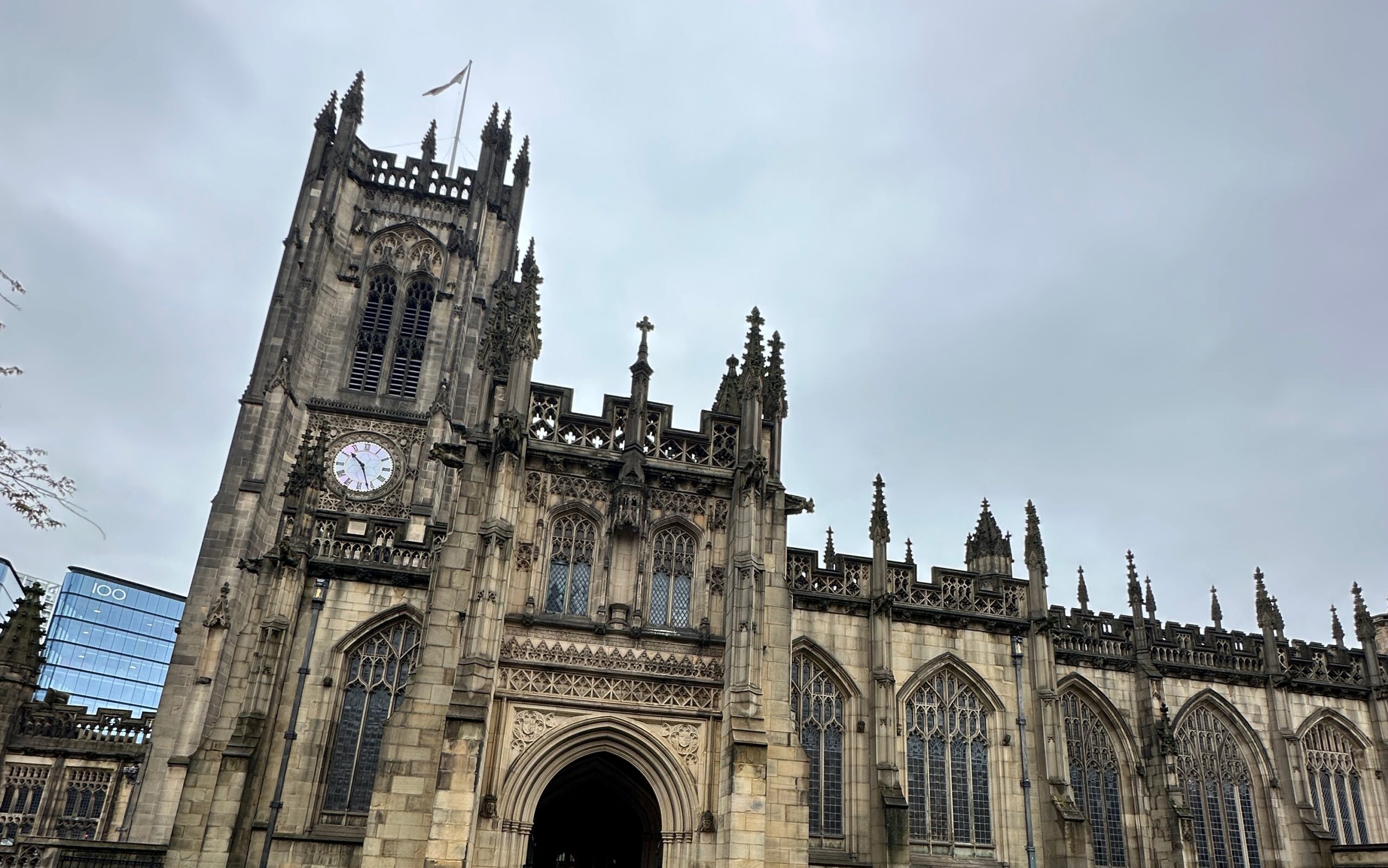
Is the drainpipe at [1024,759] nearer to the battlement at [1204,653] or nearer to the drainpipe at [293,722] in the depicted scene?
the battlement at [1204,653]

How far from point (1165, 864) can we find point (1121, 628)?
22.3ft

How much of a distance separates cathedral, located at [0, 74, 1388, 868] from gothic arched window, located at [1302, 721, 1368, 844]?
12 centimetres

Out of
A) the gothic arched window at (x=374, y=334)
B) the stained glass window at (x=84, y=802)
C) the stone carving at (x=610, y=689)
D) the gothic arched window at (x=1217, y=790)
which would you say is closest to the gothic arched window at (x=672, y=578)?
the stone carving at (x=610, y=689)

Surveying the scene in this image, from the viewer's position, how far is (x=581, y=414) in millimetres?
20406

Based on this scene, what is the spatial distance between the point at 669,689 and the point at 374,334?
1135 inches

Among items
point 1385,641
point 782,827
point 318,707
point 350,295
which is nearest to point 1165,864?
point 782,827

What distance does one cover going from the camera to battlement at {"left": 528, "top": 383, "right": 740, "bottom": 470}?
2028 centimetres

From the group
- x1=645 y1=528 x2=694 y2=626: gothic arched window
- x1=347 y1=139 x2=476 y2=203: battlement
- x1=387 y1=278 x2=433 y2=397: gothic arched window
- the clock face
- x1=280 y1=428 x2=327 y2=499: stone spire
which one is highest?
x1=347 y1=139 x2=476 y2=203: battlement

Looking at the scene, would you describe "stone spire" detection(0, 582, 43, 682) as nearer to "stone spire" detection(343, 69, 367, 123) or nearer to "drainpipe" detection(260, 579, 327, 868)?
"drainpipe" detection(260, 579, 327, 868)

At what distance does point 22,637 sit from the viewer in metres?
24.5

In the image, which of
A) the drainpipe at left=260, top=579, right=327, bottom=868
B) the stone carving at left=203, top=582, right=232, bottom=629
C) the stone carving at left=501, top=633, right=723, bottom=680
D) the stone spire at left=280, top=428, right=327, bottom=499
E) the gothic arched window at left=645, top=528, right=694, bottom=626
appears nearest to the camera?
the stone carving at left=501, top=633, right=723, bottom=680

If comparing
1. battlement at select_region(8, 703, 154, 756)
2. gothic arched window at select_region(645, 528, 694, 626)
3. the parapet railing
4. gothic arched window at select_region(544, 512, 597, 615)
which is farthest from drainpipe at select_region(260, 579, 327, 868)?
battlement at select_region(8, 703, 154, 756)

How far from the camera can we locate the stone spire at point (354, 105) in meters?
45.2

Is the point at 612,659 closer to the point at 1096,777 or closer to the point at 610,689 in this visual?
the point at 610,689
